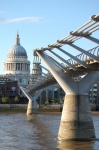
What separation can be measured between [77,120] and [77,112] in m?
0.71

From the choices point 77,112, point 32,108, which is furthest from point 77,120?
point 32,108

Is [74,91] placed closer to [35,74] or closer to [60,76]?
[60,76]

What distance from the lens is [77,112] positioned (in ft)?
144

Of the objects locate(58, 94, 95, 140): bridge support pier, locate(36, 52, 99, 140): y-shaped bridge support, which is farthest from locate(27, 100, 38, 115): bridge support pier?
locate(58, 94, 95, 140): bridge support pier

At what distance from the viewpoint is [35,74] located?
106 metres

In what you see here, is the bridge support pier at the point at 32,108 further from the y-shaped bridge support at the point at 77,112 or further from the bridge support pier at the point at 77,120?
the bridge support pier at the point at 77,120

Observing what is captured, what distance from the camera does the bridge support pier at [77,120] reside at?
142 ft

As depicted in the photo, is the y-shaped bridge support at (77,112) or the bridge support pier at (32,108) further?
the bridge support pier at (32,108)

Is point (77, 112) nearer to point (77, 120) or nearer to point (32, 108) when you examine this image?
point (77, 120)

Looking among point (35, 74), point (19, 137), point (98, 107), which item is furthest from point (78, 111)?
point (98, 107)

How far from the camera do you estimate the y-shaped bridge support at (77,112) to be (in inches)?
1708

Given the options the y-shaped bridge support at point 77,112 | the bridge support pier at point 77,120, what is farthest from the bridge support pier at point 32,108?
the bridge support pier at point 77,120

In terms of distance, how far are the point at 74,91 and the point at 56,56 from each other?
3.97 meters

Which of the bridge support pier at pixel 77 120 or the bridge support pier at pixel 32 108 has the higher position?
the bridge support pier at pixel 32 108
